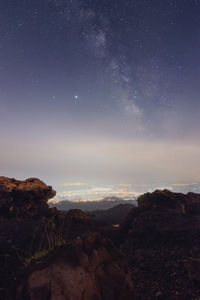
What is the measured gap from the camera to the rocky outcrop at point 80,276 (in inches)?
135

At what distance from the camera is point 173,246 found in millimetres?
8031

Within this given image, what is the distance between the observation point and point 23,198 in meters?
12.1

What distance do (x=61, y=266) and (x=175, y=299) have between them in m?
2.98

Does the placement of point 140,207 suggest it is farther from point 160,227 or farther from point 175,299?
point 175,299

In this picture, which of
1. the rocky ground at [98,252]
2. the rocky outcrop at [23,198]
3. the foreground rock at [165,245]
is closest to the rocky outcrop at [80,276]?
the rocky ground at [98,252]

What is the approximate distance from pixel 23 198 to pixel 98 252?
9454 mm

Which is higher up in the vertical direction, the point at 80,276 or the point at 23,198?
the point at 23,198

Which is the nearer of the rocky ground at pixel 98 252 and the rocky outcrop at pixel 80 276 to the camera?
the rocky outcrop at pixel 80 276

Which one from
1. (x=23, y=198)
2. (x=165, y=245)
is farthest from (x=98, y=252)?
(x=23, y=198)

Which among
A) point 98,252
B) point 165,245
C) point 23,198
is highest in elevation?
point 23,198

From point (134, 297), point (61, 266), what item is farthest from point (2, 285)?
point (134, 297)

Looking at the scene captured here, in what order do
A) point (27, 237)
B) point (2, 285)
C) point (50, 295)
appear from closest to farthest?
point (50, 295) < point (2, 285) < point (27, 237)

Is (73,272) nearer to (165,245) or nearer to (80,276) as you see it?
(80,276)

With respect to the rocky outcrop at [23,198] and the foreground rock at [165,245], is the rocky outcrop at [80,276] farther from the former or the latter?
the rocky outcrop at [23,198]
